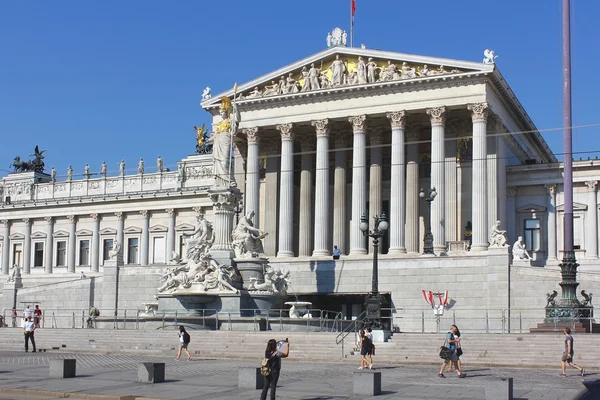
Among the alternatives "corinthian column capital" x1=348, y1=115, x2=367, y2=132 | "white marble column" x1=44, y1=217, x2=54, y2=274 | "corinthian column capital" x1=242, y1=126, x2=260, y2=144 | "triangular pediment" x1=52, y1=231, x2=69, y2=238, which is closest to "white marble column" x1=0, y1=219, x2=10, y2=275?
"white marble column" x1=44, y1=217, x2=54, y2=274

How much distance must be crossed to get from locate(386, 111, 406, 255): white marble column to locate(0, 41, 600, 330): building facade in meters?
0.08

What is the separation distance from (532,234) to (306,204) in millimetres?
17474

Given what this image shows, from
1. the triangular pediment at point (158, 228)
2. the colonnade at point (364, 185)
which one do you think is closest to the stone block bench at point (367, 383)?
the colonnade at point (364, 185)

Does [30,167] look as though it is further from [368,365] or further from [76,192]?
[368,365]

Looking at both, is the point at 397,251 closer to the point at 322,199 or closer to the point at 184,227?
the point at 322,199

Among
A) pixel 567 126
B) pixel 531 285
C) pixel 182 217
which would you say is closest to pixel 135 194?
pixel 182 217

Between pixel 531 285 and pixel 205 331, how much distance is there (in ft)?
66.6

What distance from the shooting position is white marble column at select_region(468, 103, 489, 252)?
58000 millimetres

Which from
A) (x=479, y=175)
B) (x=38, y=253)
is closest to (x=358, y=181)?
(x=479, y=175)

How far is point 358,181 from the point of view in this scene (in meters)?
62.5

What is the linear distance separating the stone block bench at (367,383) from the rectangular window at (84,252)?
67873mm

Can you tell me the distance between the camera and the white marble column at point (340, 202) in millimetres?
65125

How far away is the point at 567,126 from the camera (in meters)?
37.4

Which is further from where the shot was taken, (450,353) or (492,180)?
(492,180)
